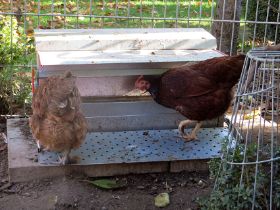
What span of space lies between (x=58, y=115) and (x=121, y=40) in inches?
50.5

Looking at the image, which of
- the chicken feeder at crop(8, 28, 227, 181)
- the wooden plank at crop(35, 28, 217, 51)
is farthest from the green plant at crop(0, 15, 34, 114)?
the wooden plank at crop(35, 28, 217, 51)

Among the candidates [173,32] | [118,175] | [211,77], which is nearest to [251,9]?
[173,32]

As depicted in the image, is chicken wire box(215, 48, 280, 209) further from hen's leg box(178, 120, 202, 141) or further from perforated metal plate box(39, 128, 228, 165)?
hen's leg box(178, 120, 202, 141)

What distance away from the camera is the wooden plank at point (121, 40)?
486cm

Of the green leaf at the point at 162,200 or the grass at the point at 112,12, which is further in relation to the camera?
the grass at the point at 112,12

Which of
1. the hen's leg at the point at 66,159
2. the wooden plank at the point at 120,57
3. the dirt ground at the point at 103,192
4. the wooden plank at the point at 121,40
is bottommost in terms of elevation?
the dirt ground at the point at 103,192

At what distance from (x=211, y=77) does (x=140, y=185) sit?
122cm

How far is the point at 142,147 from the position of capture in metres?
4.77

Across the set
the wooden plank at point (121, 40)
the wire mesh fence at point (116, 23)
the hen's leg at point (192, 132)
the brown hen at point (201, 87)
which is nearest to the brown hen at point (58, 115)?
the wooden plank at point (121, 40)

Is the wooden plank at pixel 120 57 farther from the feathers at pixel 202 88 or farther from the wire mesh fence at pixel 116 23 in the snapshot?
the wire mesh fence at pixel 116 23

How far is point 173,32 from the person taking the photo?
5.42 m

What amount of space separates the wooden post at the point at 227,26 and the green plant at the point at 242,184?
119 inches

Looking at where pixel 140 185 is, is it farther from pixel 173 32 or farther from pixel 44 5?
pixel 44 5

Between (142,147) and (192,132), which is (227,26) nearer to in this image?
(192,132)
